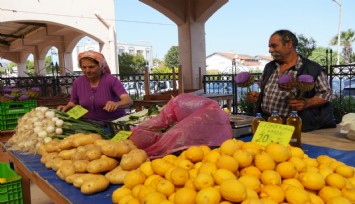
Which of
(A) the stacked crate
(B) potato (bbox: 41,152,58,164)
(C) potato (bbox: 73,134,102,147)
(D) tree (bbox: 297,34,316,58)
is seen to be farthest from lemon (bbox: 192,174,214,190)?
(D) tree (bbox: 297,34,316,58)

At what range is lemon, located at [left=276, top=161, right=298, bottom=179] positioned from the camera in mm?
1221

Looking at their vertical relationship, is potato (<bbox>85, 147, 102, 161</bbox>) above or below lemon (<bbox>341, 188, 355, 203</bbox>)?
above

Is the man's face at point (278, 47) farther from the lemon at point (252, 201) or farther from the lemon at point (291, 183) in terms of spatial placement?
the lemon at point (252, 201)

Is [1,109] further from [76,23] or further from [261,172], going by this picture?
[76,23]

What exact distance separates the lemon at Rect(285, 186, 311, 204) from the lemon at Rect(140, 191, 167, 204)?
0.42m

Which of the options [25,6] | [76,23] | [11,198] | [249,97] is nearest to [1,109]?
[11,198]

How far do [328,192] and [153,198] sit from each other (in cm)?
61

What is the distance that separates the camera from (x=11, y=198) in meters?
2.24

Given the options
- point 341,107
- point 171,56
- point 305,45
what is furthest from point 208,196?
point 171,56

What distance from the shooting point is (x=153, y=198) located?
1.07m

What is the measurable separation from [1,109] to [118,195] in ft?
9.82

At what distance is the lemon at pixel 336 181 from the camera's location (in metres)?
1.14

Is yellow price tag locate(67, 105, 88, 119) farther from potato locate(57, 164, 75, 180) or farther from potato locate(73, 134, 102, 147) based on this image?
potato locate(57, 164, 75, 180)

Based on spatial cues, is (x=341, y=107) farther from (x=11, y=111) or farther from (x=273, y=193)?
(x=273, y=193)
